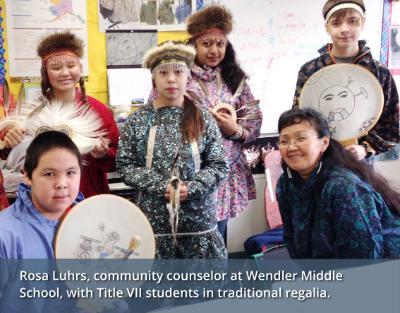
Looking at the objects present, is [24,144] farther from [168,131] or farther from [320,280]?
[320,280]

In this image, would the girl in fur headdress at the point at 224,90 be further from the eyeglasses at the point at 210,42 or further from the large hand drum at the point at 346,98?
the large hand drum at the point at 346,98

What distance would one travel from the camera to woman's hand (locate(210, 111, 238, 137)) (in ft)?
6.53

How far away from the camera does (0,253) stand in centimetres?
125

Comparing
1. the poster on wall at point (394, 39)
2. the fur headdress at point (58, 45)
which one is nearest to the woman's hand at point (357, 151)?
the fur headdress at point (58, 45)

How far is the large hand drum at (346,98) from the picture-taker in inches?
73.1

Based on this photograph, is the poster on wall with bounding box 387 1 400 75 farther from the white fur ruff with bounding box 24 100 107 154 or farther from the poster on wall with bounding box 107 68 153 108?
the white fur ruff with bounding box 24 100 107 154

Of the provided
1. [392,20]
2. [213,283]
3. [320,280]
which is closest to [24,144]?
[213,283]

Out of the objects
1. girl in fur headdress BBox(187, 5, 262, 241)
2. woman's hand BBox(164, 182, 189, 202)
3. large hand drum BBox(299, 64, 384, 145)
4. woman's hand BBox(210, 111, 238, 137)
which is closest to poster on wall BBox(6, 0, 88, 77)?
girl in fur headdress BBox(187, 5, 262, 241)

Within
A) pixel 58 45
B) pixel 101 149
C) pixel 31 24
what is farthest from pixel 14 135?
pixel 31 24

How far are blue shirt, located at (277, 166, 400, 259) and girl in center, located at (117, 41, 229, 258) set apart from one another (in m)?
0.33

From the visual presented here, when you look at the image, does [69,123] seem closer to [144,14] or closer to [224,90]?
[224,90]

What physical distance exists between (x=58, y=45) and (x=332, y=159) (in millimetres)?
1239

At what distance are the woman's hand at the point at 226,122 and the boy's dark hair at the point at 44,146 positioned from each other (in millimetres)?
745

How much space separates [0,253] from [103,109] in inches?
35.4
